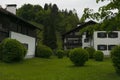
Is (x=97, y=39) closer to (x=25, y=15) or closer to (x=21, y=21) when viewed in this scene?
(x=21, y=21)

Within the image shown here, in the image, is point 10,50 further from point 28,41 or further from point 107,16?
point 107,16

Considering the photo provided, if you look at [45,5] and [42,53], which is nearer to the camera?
[42,53]

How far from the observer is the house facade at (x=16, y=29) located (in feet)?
112

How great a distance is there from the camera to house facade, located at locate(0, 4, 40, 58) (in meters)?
34.1

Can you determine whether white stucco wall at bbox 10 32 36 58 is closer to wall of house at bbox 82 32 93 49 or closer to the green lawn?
the green lawn

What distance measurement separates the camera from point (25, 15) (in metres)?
103

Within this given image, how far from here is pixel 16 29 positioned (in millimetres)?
38250

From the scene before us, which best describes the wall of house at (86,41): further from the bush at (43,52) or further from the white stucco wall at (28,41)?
the white stucco wall at (28,41)

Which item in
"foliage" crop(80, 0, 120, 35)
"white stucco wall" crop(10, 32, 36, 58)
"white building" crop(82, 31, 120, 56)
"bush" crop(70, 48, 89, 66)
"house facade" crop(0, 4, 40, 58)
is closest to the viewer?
"foliage" crop(80, 0, 120, 35)

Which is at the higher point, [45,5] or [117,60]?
[45,5]

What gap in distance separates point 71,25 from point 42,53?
66.0 metres

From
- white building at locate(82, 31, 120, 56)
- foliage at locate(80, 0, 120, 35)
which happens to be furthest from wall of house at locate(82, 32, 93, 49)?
foliage at locate(80, 0, 120, 35)

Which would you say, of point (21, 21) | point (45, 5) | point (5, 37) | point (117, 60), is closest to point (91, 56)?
point (21, 21)

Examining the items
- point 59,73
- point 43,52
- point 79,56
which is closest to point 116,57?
point 59,73
